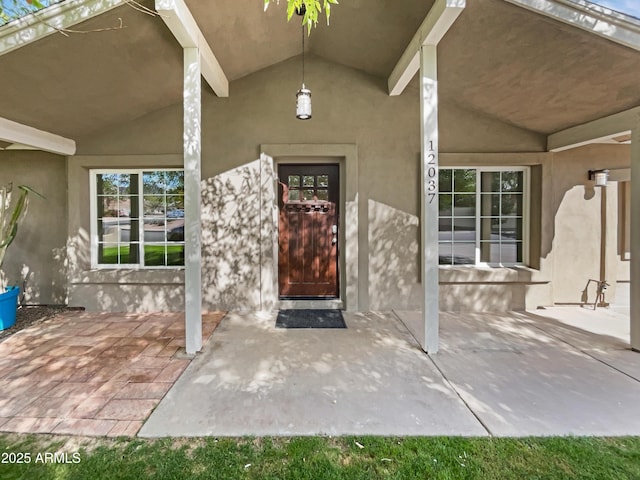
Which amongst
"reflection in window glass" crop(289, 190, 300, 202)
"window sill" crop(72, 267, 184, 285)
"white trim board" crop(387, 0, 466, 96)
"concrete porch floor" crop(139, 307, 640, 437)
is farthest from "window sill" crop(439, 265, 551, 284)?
"window sill" crop(72, 267, 184, 285)

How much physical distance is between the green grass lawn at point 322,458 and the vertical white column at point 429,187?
149 centimetres

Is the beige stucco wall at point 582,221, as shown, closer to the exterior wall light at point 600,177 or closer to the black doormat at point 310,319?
the exterior wall light at point 600,177

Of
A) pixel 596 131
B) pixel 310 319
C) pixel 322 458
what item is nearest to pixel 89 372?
pixel 322 458

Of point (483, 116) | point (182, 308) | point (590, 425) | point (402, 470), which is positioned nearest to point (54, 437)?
point (402, 470)

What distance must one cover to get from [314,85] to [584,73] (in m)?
3.31

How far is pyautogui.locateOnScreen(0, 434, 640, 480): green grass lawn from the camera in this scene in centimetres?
189

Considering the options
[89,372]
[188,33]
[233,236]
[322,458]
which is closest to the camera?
[322,458]

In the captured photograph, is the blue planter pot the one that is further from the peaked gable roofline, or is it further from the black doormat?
the peaked gable roofline

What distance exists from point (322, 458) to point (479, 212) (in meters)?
4.53

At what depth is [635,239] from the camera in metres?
3.60

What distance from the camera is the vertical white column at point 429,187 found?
139 inches

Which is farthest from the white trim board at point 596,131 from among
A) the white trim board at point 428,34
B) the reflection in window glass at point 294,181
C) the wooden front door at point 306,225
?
the reflection in window glass at point 294,181

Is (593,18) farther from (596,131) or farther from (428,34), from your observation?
(596,131)

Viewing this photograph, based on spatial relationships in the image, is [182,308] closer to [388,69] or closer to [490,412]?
[490,412]
